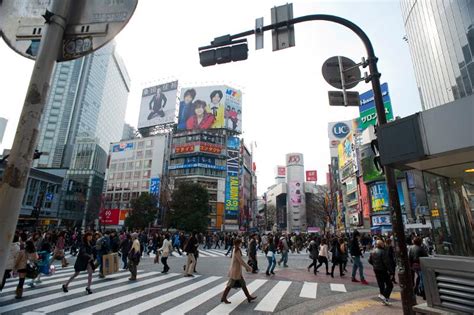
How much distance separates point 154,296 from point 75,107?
343 feet

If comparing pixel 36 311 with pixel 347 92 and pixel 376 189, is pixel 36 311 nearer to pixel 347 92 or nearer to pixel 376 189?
pixel 347 92

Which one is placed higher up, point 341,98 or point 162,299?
point 341,98

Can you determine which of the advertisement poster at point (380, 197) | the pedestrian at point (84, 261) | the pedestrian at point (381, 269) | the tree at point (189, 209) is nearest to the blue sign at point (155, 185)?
the tree at point (189, 209)

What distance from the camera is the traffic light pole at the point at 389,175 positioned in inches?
200

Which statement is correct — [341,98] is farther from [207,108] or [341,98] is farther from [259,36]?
[207,108]

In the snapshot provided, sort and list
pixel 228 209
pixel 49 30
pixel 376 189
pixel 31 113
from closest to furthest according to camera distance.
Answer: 1. pixel 31 113
2. pixel 49 30
3. pixel 376 189
4. pixel 228 209

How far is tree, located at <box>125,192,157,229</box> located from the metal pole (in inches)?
1928

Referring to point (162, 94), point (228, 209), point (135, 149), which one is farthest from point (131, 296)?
point (135, 149)

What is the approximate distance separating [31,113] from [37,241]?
15485mm

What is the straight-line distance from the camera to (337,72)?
6.17 metres

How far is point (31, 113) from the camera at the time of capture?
1735mm

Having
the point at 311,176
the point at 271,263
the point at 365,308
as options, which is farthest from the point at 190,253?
the point at 311,176

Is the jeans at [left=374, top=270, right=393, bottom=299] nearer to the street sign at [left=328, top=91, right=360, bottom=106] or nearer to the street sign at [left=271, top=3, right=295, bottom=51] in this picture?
the street sign at [left=328, top=91, right=360, bottom=106]

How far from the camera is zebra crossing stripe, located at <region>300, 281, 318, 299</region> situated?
7.96 m
